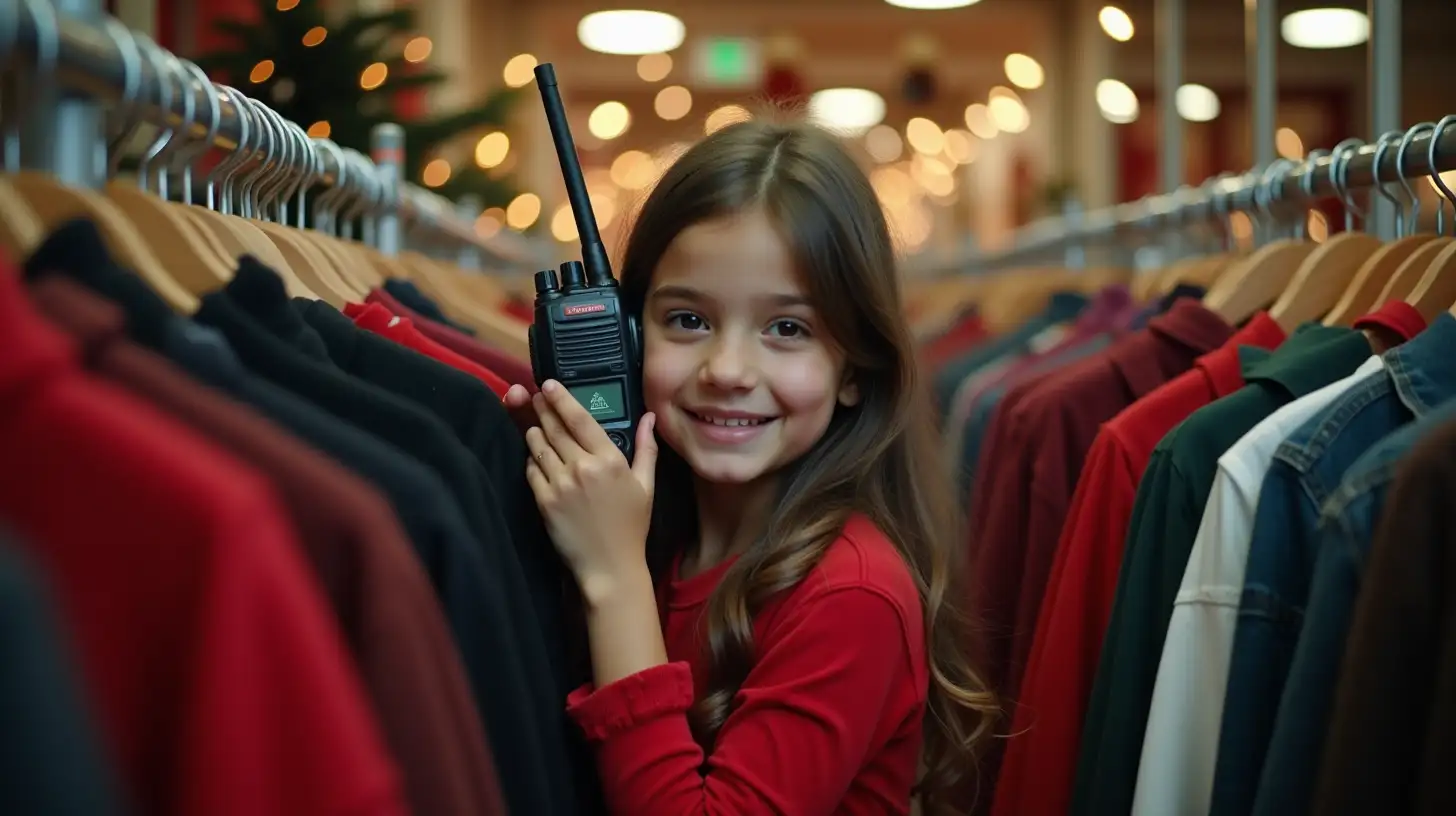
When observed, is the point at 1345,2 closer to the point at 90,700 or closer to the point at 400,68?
the point at 400,68

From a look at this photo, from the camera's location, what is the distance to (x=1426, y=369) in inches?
41.4

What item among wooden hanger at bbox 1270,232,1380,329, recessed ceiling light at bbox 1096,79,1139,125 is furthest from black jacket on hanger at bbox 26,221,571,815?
recessed ceiling light at bbox 1096,79,1139,125

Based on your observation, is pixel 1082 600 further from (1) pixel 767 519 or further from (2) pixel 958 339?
(2) pixel 958 339

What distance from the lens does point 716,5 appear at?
8750 millimetres

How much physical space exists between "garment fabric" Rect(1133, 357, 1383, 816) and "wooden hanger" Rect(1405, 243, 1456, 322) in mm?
195

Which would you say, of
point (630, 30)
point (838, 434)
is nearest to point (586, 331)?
point (838, 434)

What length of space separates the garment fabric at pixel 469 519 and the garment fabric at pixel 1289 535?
0.50 m

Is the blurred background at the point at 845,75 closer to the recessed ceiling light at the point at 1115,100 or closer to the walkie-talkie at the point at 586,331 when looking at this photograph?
the recessed ceiling light at the point at 1115,100

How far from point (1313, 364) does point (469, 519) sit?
2.42 feet

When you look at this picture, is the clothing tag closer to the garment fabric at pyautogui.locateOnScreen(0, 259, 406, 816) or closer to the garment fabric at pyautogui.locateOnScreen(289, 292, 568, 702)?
the garment fabric at pyautogui.locateOnScreen(289, 292, 568, 702)

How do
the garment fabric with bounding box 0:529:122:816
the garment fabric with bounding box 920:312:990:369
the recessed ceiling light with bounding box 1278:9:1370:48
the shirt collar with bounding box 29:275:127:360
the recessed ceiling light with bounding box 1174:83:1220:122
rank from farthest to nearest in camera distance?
the recessed ceiling light with bounding box 1174:83:1220:122 < the recessed ceiling light with bounding box 1278:9:1370:48 < the garment fabric with bounding box 920:312:990:369 < the shirt collar with bounding box 29:275:127:360 < the garment fabric with bounding box 0:529:122:816

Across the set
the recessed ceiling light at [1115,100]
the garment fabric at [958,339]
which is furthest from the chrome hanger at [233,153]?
the recessed ceiling light at [1115,100]

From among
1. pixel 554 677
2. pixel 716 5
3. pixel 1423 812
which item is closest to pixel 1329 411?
pixel 1423 812

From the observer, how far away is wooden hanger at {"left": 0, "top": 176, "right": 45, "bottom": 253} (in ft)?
2.42
